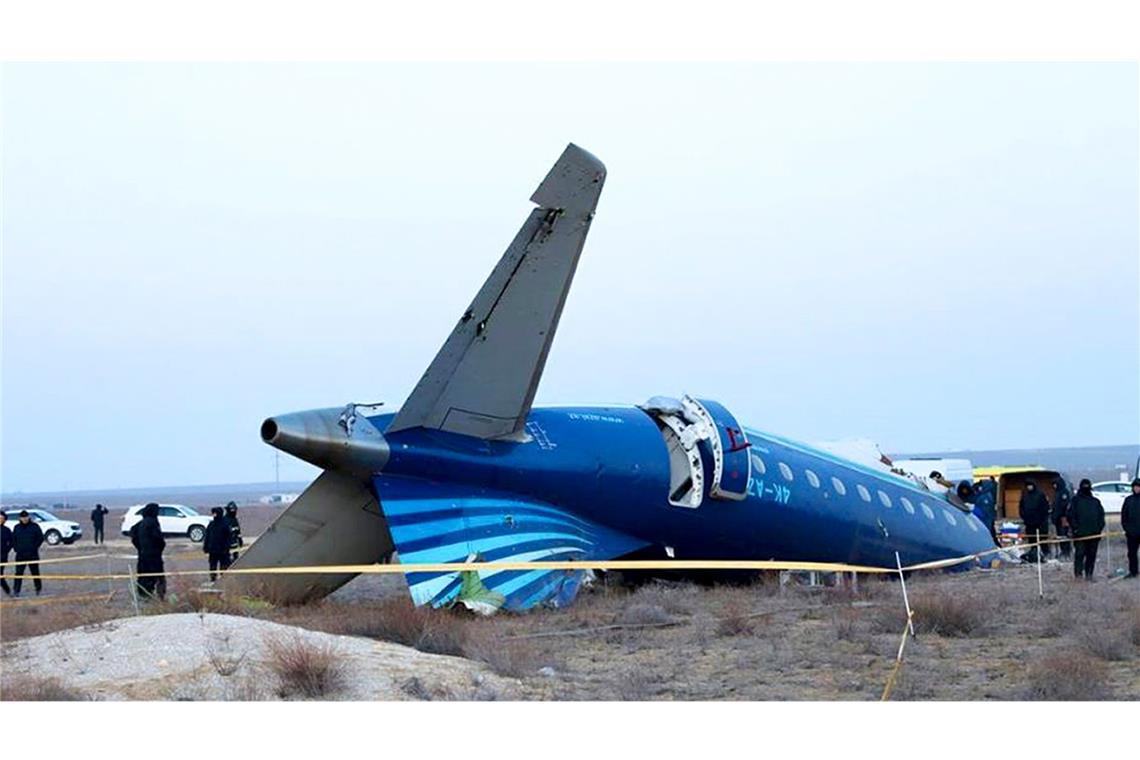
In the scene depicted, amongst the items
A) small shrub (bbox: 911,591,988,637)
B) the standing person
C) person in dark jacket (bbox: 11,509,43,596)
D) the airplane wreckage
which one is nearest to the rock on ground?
the airplane wreckage

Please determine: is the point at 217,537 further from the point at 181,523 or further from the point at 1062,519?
the point at 181,523

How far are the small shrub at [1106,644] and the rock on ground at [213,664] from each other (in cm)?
579

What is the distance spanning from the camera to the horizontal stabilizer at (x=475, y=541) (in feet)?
52.9

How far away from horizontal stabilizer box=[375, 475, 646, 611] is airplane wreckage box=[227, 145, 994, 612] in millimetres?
19

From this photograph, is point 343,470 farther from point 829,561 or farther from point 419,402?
point 829,561

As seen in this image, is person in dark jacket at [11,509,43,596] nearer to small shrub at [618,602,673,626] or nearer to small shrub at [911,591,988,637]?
small shrub at [618,602,673,626]

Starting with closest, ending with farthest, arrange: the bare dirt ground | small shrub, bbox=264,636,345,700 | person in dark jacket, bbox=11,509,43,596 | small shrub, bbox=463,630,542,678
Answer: small shrub, bbox=264,636,345,700
the bare dirt ground
small shrub, bbox=463,630,542,678
person in dark jacket, bbox=11,509,43,596

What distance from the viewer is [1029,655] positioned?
13773mm

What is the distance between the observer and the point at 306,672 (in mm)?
11055

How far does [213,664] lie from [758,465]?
10.5m

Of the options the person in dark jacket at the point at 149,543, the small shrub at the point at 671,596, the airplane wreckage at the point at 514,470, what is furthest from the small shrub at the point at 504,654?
the person in dark jacket at the point at 149,543

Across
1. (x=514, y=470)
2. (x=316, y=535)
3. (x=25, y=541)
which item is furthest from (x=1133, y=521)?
(x=25, y=541)

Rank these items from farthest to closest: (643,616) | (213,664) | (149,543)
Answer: (149,543)
(643,616)
(213,664)

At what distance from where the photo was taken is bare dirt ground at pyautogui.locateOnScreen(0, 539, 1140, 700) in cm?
1154
